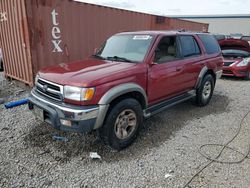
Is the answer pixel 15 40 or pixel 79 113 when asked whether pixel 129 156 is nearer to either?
pixel 79 113

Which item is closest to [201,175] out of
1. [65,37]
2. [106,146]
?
[106,146]

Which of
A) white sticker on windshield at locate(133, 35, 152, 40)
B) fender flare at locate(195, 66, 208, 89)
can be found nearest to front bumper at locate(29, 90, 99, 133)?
white sticker on windshield at locate(133, 35, 152, 40)

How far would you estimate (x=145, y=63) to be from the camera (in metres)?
3.34

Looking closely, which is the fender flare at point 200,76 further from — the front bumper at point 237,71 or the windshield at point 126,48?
the front bumper at point 237,71

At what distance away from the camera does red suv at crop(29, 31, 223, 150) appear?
269cm

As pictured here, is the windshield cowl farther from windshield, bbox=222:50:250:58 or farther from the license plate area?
windshield, bbox=222:50:250:58

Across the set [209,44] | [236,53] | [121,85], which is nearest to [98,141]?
[121,85]

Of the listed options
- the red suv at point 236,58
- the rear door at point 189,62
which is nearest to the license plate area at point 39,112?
the rear door at point 189,62

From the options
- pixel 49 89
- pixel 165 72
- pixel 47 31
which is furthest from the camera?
pixel 47 31

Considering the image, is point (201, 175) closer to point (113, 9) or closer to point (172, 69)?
point (172, 69)

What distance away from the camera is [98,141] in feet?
11.2

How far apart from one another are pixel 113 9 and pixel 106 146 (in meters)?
5.53

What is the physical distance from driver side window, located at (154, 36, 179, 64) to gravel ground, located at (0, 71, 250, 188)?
4.27 ft

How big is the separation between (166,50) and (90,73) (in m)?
1.64
